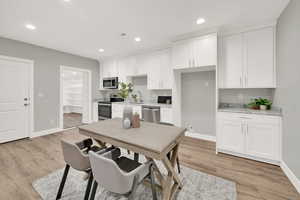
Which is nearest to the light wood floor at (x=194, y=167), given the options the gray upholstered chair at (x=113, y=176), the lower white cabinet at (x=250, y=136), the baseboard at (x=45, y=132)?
the lower white cabinet at (x=250, y=136)

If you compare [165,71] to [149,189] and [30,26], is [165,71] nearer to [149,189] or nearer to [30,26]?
[149,189]

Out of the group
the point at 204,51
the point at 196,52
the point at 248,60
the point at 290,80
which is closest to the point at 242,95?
the point at 248,60

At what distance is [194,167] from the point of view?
2.21m

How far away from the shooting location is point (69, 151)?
132cm

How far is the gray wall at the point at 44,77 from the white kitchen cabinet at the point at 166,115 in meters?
3.35

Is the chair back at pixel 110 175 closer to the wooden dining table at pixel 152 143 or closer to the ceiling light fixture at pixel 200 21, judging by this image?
the wooden dining table at pixel 152 143

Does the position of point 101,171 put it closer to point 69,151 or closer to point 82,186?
point 69,151

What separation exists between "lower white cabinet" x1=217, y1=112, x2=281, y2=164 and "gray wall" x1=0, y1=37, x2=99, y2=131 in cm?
467

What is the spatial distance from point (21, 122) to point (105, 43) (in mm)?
3094

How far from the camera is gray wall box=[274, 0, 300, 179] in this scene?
1.73 m

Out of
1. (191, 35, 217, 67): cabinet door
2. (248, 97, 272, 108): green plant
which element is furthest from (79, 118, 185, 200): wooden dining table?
(248, 97, 272, 108): green plant

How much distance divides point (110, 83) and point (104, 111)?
3.51 ft

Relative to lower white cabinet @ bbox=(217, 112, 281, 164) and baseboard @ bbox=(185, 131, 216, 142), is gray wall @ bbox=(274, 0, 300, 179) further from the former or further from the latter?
baseboard @ bbox=(185, 131, 216, 142)

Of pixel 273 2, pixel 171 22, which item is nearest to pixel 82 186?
pixel 171 22
